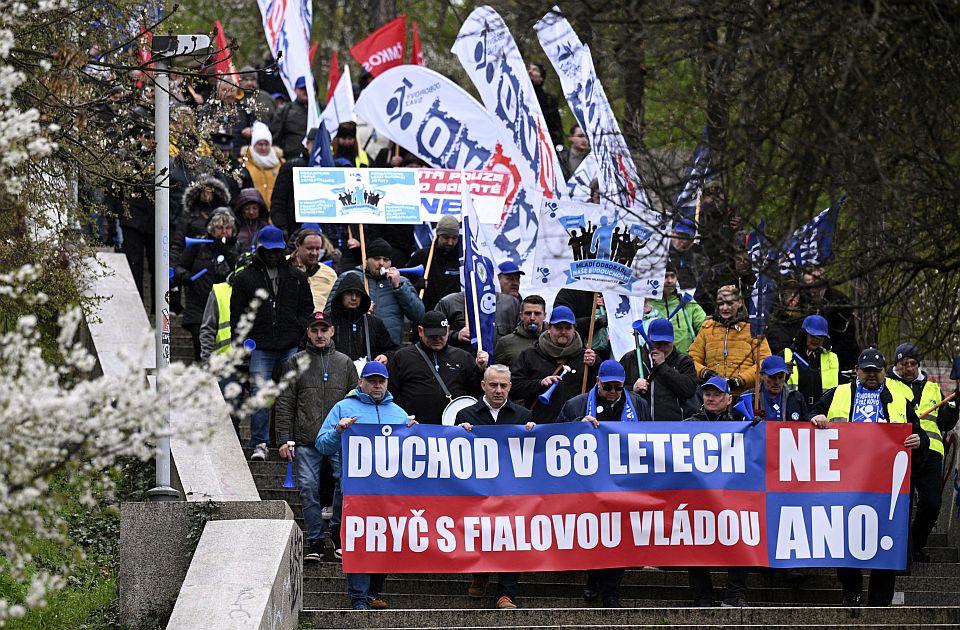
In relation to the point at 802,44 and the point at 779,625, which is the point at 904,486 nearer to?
the point at 779,625

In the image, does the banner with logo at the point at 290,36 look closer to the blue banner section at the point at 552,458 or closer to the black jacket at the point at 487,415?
the black jacket at the point at 487,415

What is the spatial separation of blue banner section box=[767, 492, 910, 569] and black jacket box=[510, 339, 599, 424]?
81.5 inches

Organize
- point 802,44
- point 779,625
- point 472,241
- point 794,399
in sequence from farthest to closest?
point 472,241
point 794,399
point 779,625
point 802,44

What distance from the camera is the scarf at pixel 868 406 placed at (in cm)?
1421

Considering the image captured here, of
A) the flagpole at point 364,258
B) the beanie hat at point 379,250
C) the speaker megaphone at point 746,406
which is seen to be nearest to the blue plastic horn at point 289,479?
the flagpole at point 364,258

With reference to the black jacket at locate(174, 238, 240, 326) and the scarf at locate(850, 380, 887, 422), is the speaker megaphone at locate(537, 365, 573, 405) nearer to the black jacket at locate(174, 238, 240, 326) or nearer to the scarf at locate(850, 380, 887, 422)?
the scarf at locate(850, 380, 887, 422)

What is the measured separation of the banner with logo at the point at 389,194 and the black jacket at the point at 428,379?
3.44 meters

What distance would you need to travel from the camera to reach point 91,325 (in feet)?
53.3

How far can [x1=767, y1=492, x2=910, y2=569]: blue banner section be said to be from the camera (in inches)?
531

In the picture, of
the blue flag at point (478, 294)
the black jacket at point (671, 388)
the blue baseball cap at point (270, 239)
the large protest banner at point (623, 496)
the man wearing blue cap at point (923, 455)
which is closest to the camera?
the large protest banner at point (623, 496)

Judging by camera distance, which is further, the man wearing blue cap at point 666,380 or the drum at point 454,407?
the drum at point 454,407

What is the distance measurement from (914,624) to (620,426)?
2.65 m

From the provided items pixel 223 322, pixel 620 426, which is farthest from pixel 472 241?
pixel 620 426

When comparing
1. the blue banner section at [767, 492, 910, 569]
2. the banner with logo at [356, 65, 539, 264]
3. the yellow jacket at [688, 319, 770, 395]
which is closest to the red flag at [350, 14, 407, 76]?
the banner with logo at [356, 65, 539, 264]
